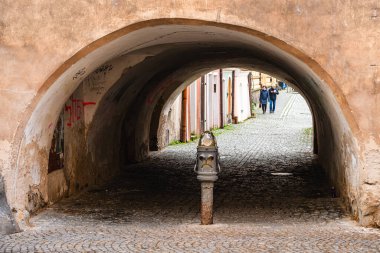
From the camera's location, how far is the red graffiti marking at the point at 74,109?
480 inches

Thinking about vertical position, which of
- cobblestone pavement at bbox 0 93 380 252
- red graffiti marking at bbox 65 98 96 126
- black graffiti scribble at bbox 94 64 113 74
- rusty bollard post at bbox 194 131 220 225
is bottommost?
cobblestone pavement at bbox 0 93 380 252

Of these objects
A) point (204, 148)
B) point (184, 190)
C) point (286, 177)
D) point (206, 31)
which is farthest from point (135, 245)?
point (286, 177)

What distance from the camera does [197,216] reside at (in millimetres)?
10336

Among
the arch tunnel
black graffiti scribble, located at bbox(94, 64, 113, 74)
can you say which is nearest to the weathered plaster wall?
the arch tunnel

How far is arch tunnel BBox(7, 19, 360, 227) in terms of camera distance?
9344 mm

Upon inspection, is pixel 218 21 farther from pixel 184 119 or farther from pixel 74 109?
pixel 184 119

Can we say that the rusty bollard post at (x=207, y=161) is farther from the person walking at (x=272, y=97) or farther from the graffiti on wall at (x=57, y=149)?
the person walking at (x=272, y=97)

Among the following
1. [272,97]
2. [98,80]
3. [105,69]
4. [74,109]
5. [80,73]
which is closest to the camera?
[80,73]

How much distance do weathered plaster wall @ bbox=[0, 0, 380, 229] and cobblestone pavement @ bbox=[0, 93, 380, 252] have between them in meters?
0.83

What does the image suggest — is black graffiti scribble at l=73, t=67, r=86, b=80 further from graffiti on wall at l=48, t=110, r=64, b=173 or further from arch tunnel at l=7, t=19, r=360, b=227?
graffiti on wall at l=48, t=110, r=64, b=173

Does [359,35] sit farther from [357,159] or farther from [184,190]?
[184,190]

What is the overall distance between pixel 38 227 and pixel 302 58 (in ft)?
12.6

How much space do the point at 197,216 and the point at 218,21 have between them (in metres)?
2.83

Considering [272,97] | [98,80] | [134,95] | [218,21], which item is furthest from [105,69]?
[272,97]
